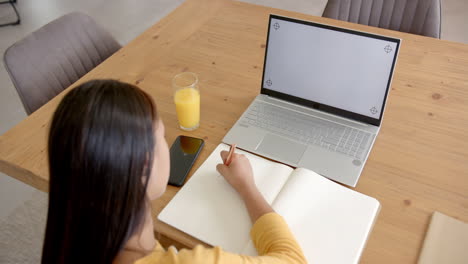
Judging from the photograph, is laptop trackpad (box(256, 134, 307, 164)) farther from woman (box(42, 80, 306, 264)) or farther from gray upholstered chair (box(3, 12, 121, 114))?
gray upholstered chair (box(3, 12, 121, 114))

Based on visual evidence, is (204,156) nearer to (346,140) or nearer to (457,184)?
(346,140)

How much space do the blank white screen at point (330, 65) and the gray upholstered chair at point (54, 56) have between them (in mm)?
736

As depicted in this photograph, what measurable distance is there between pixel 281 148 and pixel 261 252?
0.31 metres

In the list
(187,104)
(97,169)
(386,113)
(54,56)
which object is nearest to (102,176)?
(97,169)

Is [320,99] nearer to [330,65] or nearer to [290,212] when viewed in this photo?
[330,65]

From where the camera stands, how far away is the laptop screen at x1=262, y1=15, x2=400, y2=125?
918 millimetres

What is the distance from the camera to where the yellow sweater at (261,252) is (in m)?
0.62

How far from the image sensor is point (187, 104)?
0.99m

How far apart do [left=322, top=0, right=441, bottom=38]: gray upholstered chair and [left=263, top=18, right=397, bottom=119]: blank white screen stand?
715 millimetres

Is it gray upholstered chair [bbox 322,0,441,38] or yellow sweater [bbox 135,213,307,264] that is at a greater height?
gray upholstered chair [bbox 322,0,441,38]

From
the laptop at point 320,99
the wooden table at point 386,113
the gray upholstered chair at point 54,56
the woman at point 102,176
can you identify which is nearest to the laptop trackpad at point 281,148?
the laptop at point 320,99

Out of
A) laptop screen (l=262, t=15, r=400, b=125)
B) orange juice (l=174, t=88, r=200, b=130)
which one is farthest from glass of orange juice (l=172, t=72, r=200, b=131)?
laptop screen (l=262, t=15, r=400, b=125)

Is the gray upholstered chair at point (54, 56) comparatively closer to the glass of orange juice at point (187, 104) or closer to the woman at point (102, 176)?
the glass of orange juice at point (187, 104)

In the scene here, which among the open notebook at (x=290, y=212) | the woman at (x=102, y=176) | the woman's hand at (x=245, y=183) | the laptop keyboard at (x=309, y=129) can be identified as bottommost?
the open notebook at (x=290, y=212)
